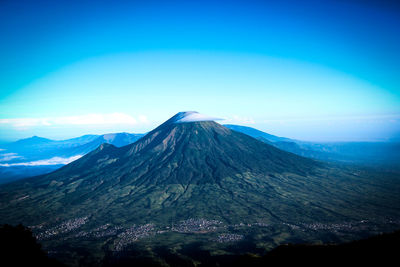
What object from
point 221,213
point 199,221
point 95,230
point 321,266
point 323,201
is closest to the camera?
point 321,266

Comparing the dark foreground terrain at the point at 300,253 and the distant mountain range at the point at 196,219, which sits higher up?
the dark foreground terrain at the point at 300,253

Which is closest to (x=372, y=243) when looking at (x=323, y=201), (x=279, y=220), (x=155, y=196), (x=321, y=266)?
Answer: (x=321, y=266)

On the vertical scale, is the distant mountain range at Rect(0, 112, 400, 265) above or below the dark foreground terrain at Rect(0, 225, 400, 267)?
below

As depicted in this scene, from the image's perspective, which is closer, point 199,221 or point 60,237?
point 60,237

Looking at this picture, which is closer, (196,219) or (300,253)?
(300,253)

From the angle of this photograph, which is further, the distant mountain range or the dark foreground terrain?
the distant mountain range

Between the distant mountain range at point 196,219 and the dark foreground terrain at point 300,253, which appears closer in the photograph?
the dark foreground terrain at point 300,253

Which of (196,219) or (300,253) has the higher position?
(300,253)

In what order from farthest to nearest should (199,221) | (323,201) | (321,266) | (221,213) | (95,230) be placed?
1. (323,201)
2. (221,213)
3. (199,221)
4. (95,230)
5. (321,266)

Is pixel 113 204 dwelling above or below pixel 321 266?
below

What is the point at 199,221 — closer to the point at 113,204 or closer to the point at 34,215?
the point at 113,204
